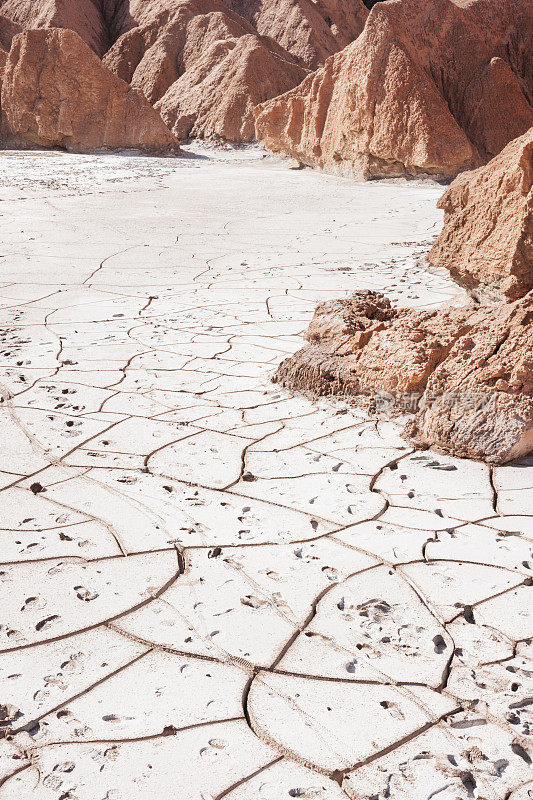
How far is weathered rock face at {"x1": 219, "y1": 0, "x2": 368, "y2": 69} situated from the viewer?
84.0 feet

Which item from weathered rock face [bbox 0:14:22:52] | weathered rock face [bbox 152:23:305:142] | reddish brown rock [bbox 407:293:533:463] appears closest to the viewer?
reddish brown rock [bbox 407:293:533:463]

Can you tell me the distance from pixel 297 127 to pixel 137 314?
10719 millimetres

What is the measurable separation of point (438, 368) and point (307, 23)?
88.7 feet

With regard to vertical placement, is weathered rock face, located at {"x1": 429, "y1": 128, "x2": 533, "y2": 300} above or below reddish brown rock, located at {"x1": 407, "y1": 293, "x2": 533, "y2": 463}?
above

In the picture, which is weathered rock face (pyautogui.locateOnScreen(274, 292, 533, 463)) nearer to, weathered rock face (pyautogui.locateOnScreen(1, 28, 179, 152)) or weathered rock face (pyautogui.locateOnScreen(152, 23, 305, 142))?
weathered rock face (pyautogui.locateOnScreen(1, 28, 179, 152))

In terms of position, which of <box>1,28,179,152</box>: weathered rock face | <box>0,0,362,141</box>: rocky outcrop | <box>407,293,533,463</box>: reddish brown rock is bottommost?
<box>407,293,533,463</box>: reddish brown rock

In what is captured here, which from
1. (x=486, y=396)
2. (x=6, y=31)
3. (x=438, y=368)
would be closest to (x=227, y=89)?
(x=6, y=31)

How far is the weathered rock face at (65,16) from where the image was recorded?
26594 mm

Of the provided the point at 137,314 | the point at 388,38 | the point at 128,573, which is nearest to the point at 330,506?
the point at 128,573

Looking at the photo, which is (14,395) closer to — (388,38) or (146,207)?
(146,207)

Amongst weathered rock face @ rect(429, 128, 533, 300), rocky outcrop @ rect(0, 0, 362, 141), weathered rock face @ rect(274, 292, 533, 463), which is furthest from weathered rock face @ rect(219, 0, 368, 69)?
weathered rock face @ rect(274, 292, 533, 463)

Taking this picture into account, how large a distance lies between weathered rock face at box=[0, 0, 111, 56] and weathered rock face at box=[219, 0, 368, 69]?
5.29 meters

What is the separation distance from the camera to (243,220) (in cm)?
788

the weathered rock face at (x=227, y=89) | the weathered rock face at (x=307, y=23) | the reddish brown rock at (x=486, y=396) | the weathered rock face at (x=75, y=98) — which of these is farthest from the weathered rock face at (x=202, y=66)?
the reddish brown rock at (x=486, y=396)
